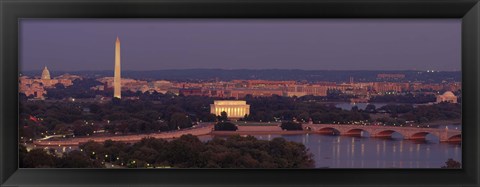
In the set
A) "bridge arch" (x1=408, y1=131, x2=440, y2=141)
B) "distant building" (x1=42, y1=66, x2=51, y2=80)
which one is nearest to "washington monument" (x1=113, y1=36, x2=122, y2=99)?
"distant building" (x1=42, y1=66, x2=51, y2=80)

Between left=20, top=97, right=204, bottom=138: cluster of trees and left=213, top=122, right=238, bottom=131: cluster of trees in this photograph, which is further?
left=213, top=122, right=238, bottom=131: cluster of trees

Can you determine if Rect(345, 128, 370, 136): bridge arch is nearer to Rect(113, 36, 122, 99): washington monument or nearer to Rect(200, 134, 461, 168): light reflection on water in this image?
Rect(200, 134, 461, 168): light reflection on water

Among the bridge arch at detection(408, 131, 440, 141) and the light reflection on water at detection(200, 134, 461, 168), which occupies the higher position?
the bridge arch at detection(408, 131, 440, 141)

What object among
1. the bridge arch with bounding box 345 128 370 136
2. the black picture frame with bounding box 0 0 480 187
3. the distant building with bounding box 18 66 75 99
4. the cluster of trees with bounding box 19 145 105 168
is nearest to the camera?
the black picture frame with bounding box 0 0 480 187

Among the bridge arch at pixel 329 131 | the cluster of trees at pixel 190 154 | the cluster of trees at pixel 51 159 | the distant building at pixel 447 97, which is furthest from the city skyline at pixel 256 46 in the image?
the cluster of trees at pixel 51 159

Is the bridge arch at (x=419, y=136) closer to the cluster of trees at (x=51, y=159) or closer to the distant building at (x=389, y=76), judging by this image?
the distant building at (x=389, y=76)
